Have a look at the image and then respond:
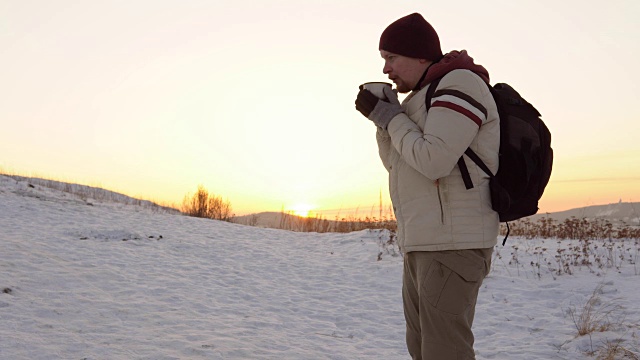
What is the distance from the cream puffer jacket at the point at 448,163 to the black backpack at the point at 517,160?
0.03m

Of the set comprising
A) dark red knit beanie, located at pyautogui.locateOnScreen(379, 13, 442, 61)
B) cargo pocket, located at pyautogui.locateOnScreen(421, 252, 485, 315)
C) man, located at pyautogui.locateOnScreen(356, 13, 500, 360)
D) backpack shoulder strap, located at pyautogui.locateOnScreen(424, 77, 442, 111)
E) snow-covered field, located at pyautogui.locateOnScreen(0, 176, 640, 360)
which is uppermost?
dark red knit beanie, located at pyautogui.locateOnScreen(379, 13, 442, 61)

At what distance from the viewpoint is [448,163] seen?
199 cm

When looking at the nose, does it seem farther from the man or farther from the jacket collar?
the jacket collar

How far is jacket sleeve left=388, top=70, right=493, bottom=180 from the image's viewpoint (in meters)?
1.98

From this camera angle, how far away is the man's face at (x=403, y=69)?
2.27 m

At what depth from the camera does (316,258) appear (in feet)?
34.0

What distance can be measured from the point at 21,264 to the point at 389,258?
620 centimetres

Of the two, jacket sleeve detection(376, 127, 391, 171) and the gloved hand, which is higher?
the gloved hand

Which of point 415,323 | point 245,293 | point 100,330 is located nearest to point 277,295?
point 245,293

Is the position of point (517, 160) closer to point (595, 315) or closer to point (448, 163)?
point (448, 163)

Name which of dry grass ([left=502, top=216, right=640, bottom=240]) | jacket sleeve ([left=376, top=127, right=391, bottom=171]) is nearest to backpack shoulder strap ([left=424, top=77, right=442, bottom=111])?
jacket sleeve ([left=376, top=127, right=391, bottom=171])

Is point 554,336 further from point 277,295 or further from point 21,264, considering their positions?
point 21,264

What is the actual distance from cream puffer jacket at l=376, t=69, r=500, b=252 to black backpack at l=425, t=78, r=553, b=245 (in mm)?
31

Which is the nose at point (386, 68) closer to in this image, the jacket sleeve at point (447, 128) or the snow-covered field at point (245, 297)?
the jacket sleeve at point (447, 128)
